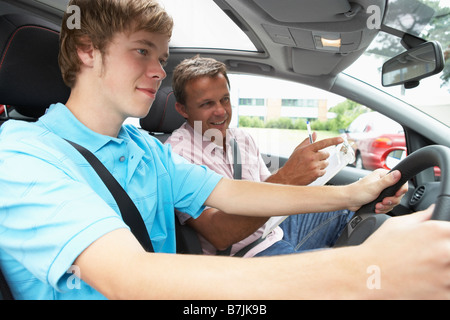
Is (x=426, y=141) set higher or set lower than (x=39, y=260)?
higher

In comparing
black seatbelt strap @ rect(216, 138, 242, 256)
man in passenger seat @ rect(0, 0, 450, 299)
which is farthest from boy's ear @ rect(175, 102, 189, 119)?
man in passenger seat @ rect(0, 0, 450, 299)

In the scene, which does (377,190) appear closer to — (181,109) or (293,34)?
(293,34)

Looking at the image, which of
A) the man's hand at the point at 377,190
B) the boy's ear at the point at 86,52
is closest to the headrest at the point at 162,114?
the boy's ear at the point at 86,52

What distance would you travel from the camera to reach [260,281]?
0.46 metres

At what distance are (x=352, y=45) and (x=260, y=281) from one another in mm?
1385

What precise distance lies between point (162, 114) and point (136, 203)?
96cm

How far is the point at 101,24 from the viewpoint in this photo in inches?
37.9

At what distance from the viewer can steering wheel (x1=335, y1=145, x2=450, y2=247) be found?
0.63 m

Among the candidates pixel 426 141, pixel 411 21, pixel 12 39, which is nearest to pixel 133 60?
pixel 12 39

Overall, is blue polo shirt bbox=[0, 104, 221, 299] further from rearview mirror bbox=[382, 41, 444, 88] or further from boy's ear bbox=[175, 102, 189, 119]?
rearview mirror bbox=[382, 41, 444, 88]

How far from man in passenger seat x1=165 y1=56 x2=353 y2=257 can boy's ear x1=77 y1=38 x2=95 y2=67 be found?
26.7 inches

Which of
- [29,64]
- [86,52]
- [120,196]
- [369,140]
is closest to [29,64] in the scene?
[29,64]

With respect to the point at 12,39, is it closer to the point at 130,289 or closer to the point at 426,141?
the point at 130,289

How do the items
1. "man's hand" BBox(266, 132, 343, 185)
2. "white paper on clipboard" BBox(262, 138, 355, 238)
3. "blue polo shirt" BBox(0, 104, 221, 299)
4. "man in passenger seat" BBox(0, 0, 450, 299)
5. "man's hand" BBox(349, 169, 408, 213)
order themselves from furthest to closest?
"man's hand" BBox(266, 132, 343, 185), "white paper on clipboard" BBox(262, 138, 355, 238), "man's hand" BBox(349, 169, 408, 213), "blue polo shirt" BBox(0, 104, 221, 299), "man in passenger seat" BBox(0, 0, 450, 299)
